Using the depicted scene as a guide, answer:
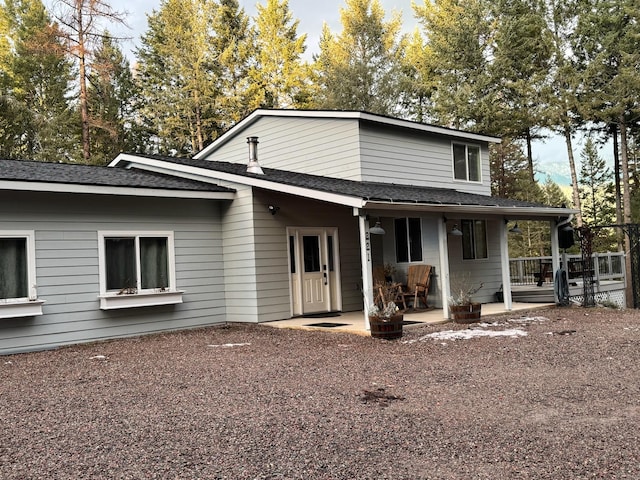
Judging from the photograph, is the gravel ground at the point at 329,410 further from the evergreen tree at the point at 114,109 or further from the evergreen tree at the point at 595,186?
the evergreen tree at the point at 595,186

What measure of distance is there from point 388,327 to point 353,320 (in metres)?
2.11

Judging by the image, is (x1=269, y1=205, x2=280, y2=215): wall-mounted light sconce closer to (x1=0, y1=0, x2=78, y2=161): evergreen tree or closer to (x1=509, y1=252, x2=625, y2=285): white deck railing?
(x1=509, y1=252, x2=625, y2=285): white deck railing

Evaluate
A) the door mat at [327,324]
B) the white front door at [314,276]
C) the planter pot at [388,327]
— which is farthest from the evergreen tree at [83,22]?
the planter pot at [388,327]

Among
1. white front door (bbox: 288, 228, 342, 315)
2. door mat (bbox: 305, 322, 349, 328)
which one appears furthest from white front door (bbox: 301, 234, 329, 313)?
door mat (bbox: 305, 322, 349, 328)

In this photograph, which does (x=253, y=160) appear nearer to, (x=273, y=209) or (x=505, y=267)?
(x=273, y=209)

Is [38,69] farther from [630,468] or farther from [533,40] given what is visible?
[630,468]

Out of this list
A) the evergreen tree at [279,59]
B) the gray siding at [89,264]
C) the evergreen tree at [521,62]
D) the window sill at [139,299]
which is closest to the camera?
the gray siding at [89,264]

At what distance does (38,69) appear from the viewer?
24609 millimetres

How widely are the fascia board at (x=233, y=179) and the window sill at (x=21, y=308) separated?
3.98 m

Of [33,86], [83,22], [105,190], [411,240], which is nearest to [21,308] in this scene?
[105,190]

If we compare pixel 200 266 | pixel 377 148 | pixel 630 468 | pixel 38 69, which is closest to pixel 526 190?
pixel 377 148

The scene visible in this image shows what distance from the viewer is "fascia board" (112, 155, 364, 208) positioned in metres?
9.18

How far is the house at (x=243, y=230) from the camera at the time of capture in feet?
29.6

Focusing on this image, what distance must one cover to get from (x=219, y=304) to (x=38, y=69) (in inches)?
734
